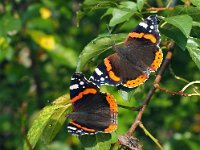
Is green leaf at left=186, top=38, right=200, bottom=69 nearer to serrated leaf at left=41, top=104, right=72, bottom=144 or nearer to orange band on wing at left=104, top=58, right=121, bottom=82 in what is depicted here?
orange band on wing at left=104, top=58, right=121, bottom=82

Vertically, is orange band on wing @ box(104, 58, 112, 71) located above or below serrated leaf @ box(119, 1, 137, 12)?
below

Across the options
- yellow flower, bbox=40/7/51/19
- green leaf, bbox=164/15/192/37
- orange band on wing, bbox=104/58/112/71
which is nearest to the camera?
green leaf, bbox=164/15/192/37

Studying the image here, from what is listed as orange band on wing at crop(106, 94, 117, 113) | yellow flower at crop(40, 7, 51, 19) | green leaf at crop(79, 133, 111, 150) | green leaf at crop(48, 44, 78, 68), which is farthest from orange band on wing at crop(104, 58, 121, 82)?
yellow flower at crop(40, 7, 51, 19)

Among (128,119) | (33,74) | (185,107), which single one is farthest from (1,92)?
(185,107)

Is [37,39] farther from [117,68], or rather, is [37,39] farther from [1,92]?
[117,68]

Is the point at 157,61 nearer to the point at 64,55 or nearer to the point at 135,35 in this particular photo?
the point at 135,35

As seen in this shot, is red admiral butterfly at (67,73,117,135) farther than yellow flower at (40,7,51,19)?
→ No

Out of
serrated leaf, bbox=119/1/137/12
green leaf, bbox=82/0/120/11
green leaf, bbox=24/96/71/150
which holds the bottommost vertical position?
green leaf, bbox=24/96/71/150
